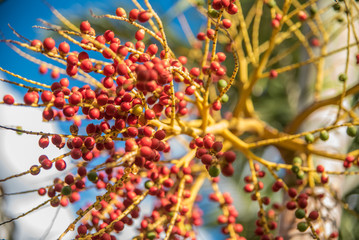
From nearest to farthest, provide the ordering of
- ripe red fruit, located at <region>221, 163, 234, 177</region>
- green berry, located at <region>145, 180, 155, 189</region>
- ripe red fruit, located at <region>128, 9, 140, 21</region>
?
ripe red fruit, located at <region>221, 163, 234, 177</region>
ripe red fruit, located at <region>128, 9, 140, 21</region>
green berry, located at <region>145, 180, 155, 189</region>

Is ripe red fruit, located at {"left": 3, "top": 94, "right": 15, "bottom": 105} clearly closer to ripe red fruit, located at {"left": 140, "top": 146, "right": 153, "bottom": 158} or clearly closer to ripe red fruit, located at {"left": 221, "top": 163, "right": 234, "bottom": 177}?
ripe red fruit, located at {"left": 140, "top": 146, "right": 153, "bottom": 158}

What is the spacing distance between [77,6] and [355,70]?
164 centimetres

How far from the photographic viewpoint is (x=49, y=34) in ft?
6.74

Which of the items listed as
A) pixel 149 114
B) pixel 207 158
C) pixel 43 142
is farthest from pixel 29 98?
pixel 207 158

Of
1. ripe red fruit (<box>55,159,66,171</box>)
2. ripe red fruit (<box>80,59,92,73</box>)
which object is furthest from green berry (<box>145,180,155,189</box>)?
ripe red fruit (<box>80,59,92,73</box>)

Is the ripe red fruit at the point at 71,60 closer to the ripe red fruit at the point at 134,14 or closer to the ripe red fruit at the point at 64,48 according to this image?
the ripe red fruit at the point at 64,48

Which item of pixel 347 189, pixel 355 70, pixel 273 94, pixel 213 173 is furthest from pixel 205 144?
pixel 273 94

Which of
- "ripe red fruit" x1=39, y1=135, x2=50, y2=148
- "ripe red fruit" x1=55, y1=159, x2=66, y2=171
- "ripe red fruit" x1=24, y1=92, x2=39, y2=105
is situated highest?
"ripe red fruit" x1=24, y1=92, x2=39, y2=105

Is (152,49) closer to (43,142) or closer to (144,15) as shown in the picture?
(144,15)

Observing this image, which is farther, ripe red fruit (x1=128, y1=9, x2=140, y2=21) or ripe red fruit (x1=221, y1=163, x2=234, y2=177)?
ripe red fruit (x1=128, y1=9, x2=140, y2=21)

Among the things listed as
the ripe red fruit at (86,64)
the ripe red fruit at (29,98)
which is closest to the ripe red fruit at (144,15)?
the ripe red fruit at (86,64)

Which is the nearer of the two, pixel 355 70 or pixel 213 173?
pixel 213 173

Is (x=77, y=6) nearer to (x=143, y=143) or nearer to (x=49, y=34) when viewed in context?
(x=49, y=34)

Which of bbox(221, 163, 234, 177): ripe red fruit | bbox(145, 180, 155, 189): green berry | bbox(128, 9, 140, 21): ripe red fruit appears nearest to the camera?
bbox(221, 163, 234, 177): ripe red fruit
